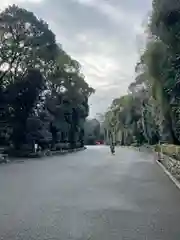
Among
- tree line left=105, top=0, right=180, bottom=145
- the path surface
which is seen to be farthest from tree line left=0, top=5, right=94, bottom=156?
the path surface

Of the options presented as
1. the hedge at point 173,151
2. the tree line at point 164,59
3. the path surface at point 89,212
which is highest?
the tree line at point 164,59

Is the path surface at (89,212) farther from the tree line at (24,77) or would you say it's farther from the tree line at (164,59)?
the tree line at (24,77)

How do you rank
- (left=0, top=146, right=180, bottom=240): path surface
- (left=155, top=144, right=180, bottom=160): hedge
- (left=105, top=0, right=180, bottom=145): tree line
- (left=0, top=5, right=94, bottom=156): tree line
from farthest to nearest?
1. (left=0, top=5, right=94, bottom=156): tree line
2. (left=155, top=144, right=180, bottom=160): hedge
3. (left=105, top=0, right=180, bottom=145): tree line
4. (left=0, top=146, right=180, bottom=240): path surface

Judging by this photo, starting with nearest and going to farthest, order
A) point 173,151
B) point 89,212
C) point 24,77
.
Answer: point 89,212 → point 173,151 → point 24,77

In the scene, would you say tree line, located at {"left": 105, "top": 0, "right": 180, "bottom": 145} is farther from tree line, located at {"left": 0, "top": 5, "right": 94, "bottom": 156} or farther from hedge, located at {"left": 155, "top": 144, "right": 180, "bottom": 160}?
tree line, located at {"left": 0, "top": 5, "right": 94, "bottom": 156}

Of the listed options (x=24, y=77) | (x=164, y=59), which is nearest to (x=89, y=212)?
(x=164, y=59)

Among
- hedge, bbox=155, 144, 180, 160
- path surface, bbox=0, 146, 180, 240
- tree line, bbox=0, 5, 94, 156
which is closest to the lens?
path surface, bbox=0, 146, 180, 240

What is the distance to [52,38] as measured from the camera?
182 ft

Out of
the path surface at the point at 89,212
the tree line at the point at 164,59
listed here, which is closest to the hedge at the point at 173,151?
the tree line at the point at 164,59

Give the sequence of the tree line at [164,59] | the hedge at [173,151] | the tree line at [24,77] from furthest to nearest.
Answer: the tree line at [24,77] → the hedge at [173,151] → the tree line at [164,59]

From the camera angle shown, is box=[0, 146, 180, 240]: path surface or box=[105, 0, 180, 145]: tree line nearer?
box=[0, 146, 180, 240]: path surface

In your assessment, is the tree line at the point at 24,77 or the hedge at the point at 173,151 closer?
the hedge at the point at 173,151

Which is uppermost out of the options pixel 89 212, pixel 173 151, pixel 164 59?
pixel 164 59

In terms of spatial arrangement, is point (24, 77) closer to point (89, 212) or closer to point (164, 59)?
point (164, 59)
